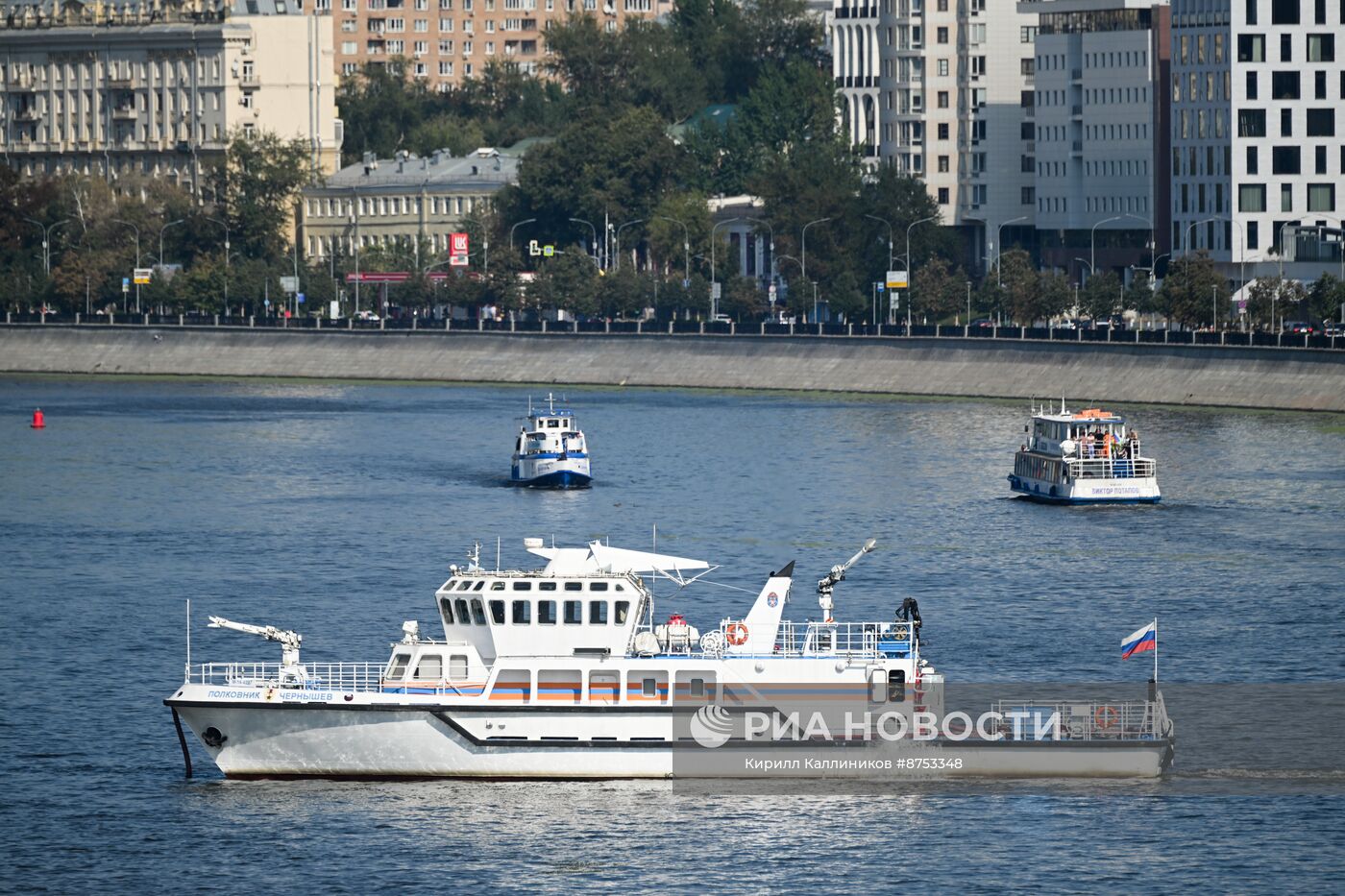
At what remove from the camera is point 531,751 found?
254ft

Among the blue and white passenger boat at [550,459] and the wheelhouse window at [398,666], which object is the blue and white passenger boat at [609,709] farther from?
the blue and white passenger boat at [550,459]

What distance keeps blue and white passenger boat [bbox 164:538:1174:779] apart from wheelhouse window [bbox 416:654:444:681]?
0.12ft

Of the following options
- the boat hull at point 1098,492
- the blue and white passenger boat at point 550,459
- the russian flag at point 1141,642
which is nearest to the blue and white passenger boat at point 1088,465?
the boat hull at point 1098,492

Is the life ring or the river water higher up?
the life ring

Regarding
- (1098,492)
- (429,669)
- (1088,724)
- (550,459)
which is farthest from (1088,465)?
(429,669)

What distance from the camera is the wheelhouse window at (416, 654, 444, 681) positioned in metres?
77.8

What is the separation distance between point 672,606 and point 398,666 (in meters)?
32.3

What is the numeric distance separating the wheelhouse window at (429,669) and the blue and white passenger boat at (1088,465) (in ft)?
259

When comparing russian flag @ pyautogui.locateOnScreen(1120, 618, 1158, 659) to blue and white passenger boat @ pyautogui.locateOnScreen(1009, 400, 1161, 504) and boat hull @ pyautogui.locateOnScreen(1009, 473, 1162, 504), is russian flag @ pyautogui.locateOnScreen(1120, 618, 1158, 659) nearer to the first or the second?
blue and white passenger boat @ pyautogui.locateOnScreen(1009, 400, 1161, 504)

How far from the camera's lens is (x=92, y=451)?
18800cm

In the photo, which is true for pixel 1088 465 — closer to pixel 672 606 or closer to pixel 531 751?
pixel 672 606

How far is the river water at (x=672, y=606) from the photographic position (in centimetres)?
7288

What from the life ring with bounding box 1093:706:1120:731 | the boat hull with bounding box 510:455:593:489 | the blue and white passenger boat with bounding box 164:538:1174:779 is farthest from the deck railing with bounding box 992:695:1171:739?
the boat hull with bounding box 510:455:593:489

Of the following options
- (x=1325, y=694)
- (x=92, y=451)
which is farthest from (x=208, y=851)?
(x=92, y=451)
